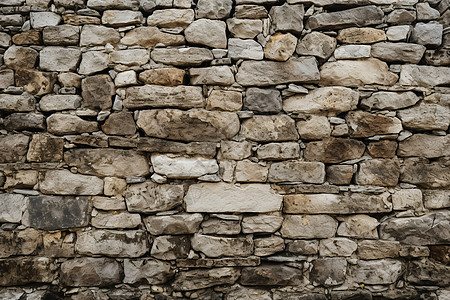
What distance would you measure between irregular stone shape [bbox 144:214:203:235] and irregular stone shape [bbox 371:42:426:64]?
1.90m

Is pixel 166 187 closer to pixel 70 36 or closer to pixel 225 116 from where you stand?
pixel 225 116

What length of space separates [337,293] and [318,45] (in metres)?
1.93

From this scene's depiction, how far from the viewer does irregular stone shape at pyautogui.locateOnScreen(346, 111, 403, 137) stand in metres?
2.30

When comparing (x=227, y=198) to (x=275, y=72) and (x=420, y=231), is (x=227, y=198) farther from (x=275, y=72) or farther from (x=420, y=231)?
(x=420, y=231)

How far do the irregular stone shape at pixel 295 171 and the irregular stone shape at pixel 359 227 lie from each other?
447mm

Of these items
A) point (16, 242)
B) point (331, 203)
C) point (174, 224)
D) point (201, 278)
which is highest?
point (331, 203)

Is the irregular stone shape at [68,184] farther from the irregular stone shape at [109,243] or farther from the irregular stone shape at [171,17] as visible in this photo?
the irregular stone shape at [171,17]

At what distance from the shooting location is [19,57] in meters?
2.27

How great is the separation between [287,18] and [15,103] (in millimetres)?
2172

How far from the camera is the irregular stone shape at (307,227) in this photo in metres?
2.29

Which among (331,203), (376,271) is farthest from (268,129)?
(376,271)

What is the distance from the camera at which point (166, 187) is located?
7.34ft

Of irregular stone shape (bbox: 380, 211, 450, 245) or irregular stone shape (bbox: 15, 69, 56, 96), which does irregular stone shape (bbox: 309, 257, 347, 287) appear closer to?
irregular stone shape (bbox: 380, 211, 450, 245)

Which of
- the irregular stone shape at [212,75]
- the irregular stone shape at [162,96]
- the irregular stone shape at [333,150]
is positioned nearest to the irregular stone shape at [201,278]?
the irregular stone shape at [333,150]
